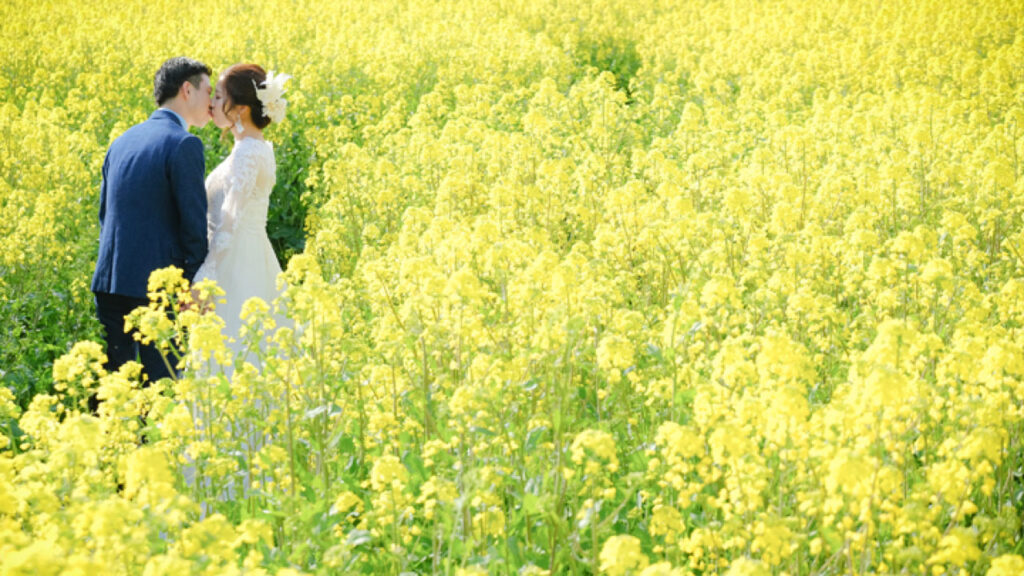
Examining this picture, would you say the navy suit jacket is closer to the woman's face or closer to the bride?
the bride

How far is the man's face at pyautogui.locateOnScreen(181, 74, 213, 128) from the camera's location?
5.08m

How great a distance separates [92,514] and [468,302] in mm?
1773

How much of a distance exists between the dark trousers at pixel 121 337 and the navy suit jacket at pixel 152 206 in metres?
0.09

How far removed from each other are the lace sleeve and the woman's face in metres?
0.24

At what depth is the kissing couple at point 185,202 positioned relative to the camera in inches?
192

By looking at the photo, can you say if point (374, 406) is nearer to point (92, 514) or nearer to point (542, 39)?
point (92, 514)

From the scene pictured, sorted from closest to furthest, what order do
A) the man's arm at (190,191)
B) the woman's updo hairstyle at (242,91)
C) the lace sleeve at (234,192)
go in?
the man's arm at (190,191) < the lace sleeve at (234,192) < the woman's updo hairstyle at (242,91)

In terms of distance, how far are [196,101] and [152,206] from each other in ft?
2.11

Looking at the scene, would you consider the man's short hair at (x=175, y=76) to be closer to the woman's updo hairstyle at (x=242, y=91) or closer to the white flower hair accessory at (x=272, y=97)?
the woman's updo hairstyle at (x=242, y=91)

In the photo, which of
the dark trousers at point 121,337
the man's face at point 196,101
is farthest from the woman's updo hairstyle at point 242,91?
the dark trousers at point 121,337

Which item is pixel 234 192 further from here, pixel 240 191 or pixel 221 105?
pixel 221 105

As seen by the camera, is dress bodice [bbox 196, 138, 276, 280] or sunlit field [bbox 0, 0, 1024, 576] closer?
sunlit field [bbox 0, 0, 1024, 576]

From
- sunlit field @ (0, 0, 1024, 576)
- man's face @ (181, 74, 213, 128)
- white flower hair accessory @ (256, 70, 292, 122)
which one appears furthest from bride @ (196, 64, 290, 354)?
sunlit field @ (0, 0, 1024, 576)

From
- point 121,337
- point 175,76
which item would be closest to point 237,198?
point 175,76
